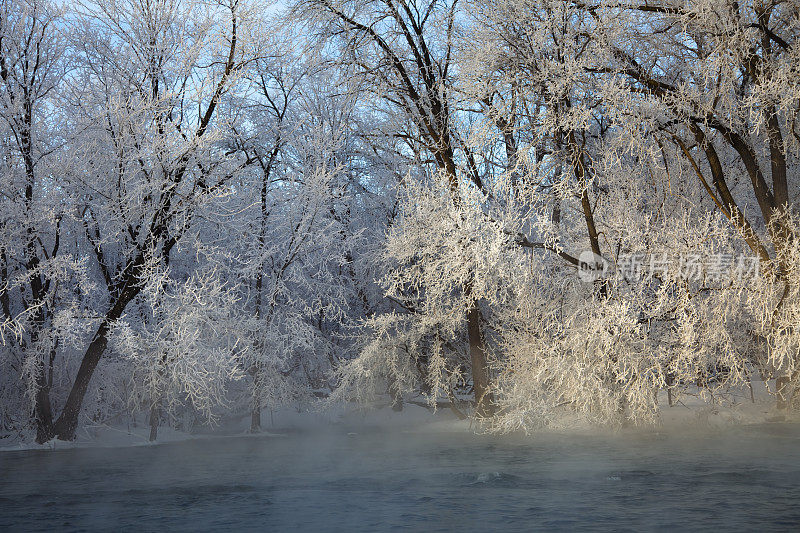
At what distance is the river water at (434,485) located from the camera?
975cm

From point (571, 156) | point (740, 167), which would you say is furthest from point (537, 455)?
point (740, 167)

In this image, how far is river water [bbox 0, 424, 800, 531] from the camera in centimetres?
975

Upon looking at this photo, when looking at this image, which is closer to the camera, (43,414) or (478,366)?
(43,414)

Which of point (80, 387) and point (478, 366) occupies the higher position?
point (478, 366)

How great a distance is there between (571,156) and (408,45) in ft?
21.2

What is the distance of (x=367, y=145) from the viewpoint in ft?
87.4

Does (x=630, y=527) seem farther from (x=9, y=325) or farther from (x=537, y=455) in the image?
(x=9, y=325)

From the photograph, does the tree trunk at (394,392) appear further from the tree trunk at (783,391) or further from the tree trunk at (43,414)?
the tree trunk at (783,391)

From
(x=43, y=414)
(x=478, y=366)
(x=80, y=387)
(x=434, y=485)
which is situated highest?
(x=478, y=366)

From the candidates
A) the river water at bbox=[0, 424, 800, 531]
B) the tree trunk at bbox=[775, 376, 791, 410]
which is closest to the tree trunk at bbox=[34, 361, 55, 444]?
the river water at bbox=[0, 424, 800, 531]

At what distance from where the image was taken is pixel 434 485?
1238 cm

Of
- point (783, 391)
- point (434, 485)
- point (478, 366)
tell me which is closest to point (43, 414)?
point (478, 366)

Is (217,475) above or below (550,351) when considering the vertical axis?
below

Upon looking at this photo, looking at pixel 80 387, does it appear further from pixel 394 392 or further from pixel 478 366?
pixel 478 366
